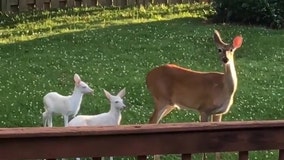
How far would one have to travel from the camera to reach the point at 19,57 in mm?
10844

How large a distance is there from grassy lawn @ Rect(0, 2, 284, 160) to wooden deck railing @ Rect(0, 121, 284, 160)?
3.70 metres

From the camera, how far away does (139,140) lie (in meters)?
3.56

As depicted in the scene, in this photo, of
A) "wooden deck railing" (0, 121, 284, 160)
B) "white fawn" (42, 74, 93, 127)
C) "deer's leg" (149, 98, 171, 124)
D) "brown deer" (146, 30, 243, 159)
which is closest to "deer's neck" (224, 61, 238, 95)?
"brown deer" (146, 30, 243, 159)

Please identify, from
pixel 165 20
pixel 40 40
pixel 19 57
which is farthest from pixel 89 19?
pixel 19 57

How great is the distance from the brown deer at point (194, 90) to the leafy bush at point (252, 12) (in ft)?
19.6

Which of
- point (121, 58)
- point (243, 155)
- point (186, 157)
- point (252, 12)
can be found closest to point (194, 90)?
point (121, 58)

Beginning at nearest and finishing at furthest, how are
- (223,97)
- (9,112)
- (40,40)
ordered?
1. (223,97)
2. (9,112)
3. (40,40)

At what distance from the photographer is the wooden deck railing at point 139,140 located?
11.1 feet

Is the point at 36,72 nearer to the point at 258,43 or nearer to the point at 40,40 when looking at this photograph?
the point at 40,40

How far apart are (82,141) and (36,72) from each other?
673cm

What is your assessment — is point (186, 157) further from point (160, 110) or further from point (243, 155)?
point (160, 110)

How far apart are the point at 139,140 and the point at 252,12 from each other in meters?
10.3

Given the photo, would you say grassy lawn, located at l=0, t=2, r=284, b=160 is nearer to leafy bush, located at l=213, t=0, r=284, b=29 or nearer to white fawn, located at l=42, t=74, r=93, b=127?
leafy bush, located at l=213, t=0, r=284, b=29

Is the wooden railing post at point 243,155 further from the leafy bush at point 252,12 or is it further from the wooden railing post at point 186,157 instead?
the leafy bush at point 252,12
